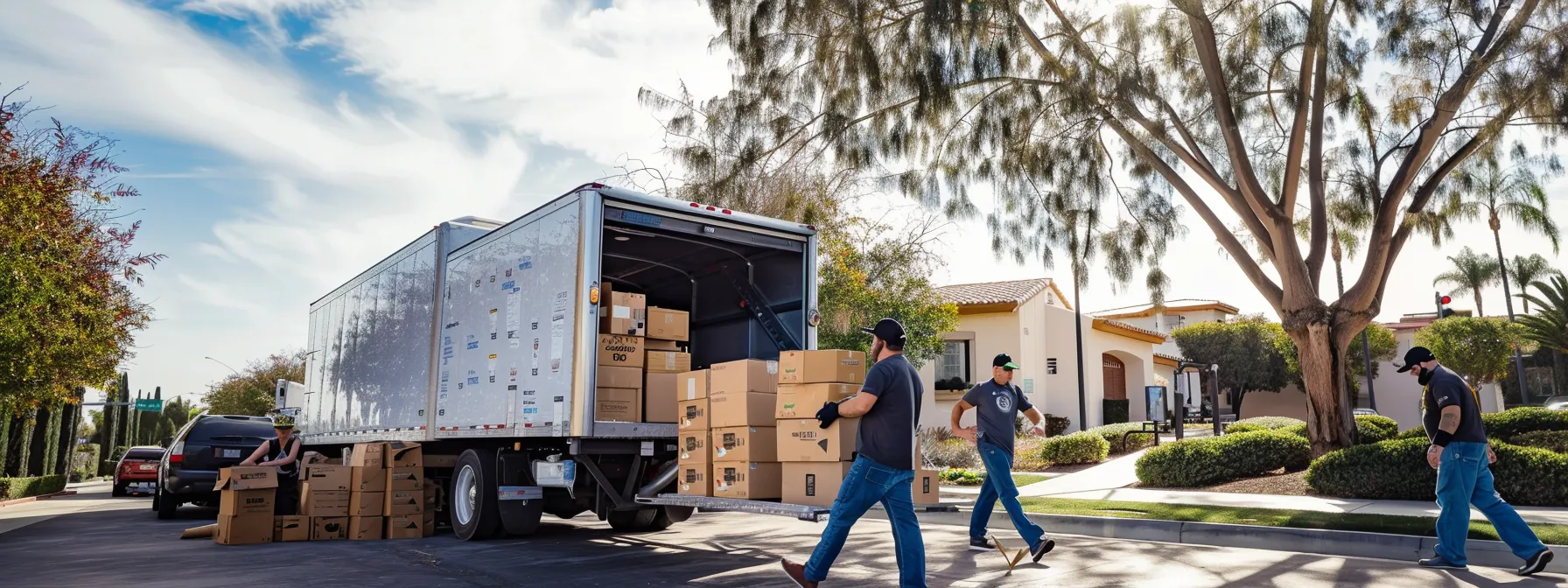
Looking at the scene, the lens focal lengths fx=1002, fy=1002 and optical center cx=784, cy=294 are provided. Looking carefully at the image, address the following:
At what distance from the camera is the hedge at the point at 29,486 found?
64.6ft

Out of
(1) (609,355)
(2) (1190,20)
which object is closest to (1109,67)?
(2) (1190,20)

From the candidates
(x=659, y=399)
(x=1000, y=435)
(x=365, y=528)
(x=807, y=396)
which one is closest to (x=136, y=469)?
(x=365, y=528)

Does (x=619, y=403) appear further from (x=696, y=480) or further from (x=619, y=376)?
(x=696, y=480)

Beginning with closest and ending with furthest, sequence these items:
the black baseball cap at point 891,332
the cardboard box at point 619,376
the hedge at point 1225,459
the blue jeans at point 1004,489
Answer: the black baseball cap at point 891,332, the blue jeans at point 1004,489, the cardboard box at point 619,376, the hedge at point 1225,459

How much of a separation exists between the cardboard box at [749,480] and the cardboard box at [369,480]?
4699 mm

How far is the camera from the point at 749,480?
7.05 meters

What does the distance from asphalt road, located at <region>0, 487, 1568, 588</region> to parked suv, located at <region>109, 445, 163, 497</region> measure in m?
11.2

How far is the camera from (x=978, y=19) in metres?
11.7

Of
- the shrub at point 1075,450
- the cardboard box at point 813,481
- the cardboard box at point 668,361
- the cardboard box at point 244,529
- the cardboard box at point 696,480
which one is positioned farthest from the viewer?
the shrub at point 1075,450

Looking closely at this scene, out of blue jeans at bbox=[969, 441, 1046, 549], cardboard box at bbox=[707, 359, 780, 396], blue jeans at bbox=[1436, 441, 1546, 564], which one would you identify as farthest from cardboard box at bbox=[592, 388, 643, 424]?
blue jeans at bbox=[1436, 441, 1546, 564]

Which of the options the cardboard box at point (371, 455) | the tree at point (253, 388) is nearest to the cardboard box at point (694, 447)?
the cardboard box at point (371, 455)

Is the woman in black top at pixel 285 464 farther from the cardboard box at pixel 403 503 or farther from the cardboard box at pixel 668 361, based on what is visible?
the cardboard box at pixel 668 361

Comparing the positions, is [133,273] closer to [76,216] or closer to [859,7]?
[76,216]

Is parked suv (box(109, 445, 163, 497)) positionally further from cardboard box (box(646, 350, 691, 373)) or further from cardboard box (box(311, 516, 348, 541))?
cardboard box (box(646, 350, 691, 373))
